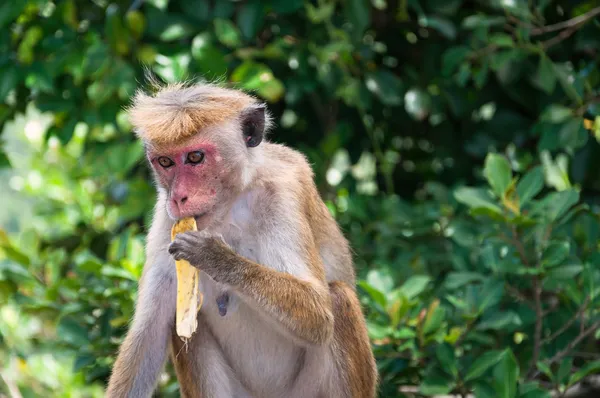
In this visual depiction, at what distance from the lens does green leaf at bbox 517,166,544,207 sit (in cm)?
560

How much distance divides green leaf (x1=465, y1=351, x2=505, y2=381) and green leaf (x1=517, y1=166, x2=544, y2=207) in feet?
3.06

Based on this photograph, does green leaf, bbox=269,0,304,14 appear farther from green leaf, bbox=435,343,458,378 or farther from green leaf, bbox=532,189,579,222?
green leaf, bbox=435,343,458,378

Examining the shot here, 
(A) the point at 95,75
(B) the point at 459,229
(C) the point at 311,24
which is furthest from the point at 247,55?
(B) the point at 459,229

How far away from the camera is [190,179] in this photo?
450cm

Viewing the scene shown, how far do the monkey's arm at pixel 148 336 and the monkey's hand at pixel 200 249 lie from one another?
2.20 feet

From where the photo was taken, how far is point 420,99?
23.6 feet

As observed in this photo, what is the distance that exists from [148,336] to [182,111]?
1.25 meters

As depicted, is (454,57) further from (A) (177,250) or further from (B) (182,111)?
(A) (177,250)

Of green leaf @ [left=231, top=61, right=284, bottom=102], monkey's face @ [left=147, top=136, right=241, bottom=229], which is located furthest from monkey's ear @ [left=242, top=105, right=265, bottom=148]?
green leaf @ [left=231, top=61, right=284, bottom=102]

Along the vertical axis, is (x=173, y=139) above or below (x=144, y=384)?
above

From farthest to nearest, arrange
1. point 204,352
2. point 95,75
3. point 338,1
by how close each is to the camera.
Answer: point 338,1
point 95,75
point 204,352

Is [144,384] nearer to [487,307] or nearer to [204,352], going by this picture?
[204,352]

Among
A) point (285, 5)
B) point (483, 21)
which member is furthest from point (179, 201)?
point (483, 21)

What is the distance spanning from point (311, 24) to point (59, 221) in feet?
8.54
